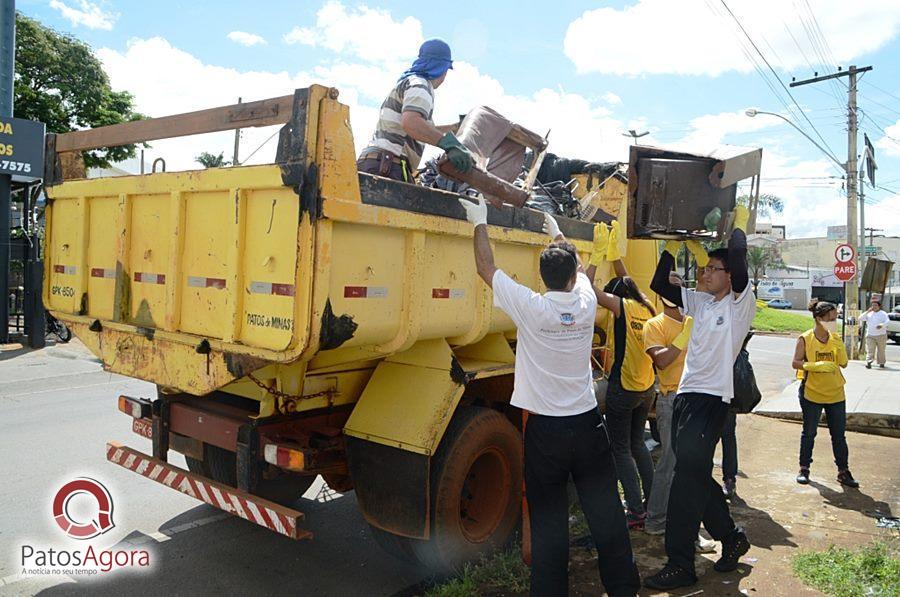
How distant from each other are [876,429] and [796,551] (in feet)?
14.7

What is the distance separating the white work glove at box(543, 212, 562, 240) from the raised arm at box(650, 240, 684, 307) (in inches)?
28.5

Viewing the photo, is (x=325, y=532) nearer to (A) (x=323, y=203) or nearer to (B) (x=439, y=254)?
(B) (x=439, y=254)

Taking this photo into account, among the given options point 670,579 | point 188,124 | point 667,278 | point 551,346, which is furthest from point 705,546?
point 188,124

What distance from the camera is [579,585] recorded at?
3.55 meters

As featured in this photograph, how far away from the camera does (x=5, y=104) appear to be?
12617 mm

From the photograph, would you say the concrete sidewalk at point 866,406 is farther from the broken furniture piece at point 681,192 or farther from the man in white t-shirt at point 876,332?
the broken furniture piece at point 681,192

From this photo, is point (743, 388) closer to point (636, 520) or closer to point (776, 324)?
point (636, 520)

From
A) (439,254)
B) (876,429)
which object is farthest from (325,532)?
(876,429)

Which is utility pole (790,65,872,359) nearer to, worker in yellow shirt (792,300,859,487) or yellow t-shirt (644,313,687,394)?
worker in yellow shirt (792,300,859,487)

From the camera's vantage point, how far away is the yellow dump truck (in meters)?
2.85

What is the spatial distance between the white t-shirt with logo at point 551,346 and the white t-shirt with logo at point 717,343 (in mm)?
878

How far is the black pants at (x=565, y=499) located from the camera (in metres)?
3.01

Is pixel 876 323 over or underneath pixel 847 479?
over

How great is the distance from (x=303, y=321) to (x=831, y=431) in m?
5.02
